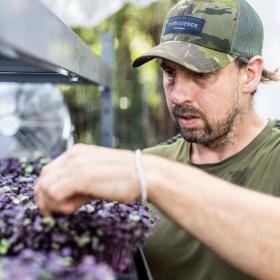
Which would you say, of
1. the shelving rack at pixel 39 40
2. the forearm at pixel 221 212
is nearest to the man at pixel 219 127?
the forearm at pixel 221 212

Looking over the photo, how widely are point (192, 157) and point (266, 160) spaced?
0.33 m

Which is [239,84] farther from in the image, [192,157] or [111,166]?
[111,166]

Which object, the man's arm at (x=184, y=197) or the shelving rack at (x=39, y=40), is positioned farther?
the man's arm at (x=184, y=197)

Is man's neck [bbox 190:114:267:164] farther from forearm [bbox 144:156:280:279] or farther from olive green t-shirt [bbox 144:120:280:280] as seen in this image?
forearm [bbox 144:156:280:279]

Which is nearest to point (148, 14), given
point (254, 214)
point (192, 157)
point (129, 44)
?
point (129, 44)

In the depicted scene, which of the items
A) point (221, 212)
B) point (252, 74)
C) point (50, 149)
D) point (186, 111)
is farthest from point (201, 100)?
point (50, 149)

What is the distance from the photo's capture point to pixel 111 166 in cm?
107

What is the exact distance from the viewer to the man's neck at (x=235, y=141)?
189cm

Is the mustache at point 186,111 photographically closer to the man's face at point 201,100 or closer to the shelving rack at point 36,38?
the man's face at point 201,100

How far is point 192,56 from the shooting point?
5.64 ft

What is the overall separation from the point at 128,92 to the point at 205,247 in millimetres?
10017

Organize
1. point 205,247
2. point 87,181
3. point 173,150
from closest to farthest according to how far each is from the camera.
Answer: point 87,181 → point 205,247 → point 173,150

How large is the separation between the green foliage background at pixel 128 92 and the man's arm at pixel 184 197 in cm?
694

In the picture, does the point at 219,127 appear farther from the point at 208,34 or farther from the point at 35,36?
the point at 35,36
